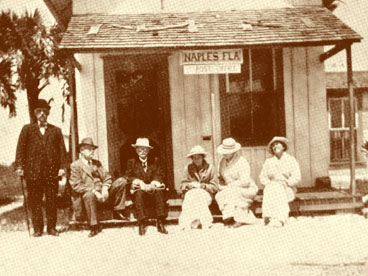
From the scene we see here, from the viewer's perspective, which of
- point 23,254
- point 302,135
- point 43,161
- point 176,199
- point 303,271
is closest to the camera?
point 303,271

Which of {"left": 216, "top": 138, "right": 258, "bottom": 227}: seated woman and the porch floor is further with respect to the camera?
the porch floor

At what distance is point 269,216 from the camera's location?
26.3ft

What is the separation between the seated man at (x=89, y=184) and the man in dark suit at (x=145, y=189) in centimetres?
42

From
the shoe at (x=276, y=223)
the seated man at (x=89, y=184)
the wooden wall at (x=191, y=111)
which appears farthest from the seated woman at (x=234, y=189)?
the seated man at (x=89, y=184)

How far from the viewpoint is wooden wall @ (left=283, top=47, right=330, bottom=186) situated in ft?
33.1

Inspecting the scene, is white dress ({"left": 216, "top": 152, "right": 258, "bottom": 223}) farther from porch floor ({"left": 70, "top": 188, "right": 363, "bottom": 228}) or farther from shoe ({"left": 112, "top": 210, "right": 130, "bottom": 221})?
shoe ({"left": 112, "top": 210, "right": 130, "bottom": 221})

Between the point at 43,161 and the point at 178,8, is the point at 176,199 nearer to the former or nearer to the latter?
the point at 43,161

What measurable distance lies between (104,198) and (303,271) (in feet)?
11.5

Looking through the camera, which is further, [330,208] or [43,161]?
[330,208]

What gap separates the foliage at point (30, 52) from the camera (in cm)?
1806

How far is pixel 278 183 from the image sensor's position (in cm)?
822

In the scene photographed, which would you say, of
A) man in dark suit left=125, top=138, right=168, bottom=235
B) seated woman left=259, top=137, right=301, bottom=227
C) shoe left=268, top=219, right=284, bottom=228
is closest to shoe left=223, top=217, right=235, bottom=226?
seated woman left=259, top=137, right=301, bottom=227

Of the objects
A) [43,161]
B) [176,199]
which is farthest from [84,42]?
[176,199]

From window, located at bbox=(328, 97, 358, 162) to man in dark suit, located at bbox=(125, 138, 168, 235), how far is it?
41.8 feet
